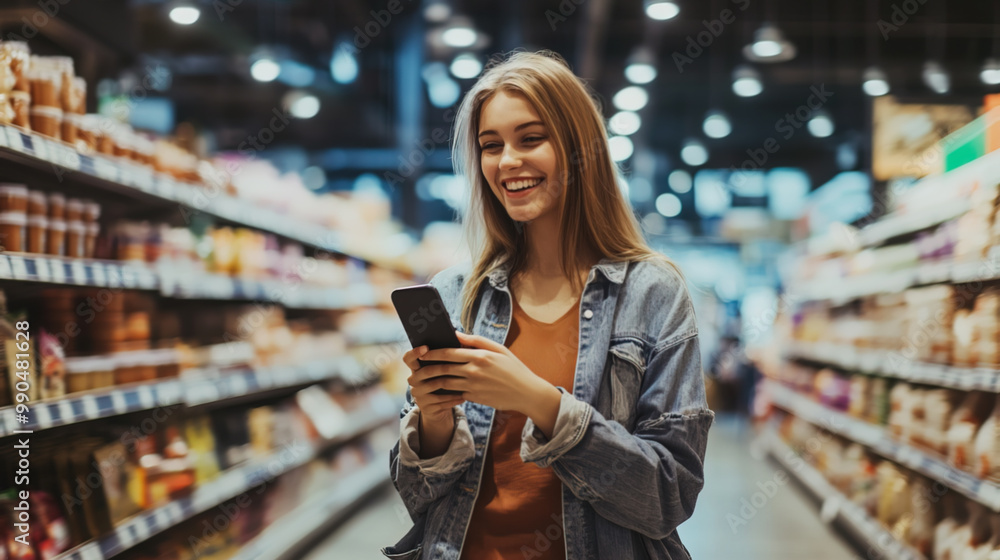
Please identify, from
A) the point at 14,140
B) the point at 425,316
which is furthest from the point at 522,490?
the point at 14,140

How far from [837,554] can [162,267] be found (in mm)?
4170

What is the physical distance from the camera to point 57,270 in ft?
7.29

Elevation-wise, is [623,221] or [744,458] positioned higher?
[623,221]

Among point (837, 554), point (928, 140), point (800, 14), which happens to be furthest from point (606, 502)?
point (800, 14)

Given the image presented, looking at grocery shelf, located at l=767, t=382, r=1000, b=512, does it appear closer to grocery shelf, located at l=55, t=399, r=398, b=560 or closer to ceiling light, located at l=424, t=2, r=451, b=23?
grocery shelf, located at l=55, t=399, r=398, b=560

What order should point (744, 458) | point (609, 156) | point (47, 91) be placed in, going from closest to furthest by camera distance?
point (609, 156), point (47, 91), point (744, 458)

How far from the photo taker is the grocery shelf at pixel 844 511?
148 inches

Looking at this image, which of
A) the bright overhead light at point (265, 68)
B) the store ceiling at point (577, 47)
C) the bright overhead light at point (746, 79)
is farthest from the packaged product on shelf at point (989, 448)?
the bright overhead light at point (746, 79)

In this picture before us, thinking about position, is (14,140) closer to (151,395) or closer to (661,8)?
(151,395)

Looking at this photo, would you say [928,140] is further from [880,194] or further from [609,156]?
[609,156]

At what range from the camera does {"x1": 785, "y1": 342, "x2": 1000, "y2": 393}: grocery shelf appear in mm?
2854

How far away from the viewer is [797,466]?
243 inches

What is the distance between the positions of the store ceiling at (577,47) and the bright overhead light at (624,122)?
1.58 feet

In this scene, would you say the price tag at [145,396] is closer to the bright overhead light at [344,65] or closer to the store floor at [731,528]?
the store floor at [731,528]
